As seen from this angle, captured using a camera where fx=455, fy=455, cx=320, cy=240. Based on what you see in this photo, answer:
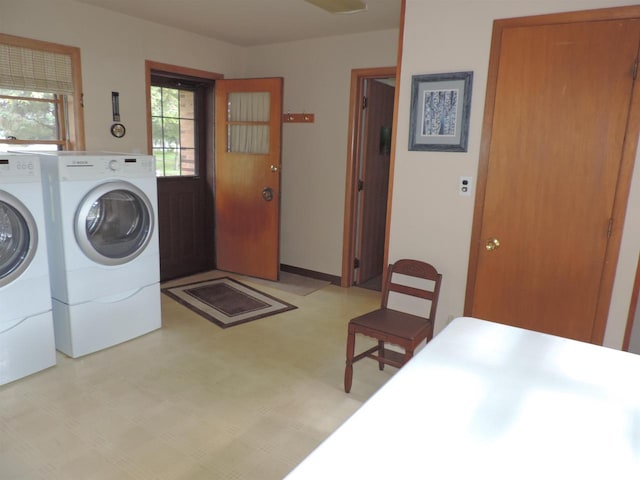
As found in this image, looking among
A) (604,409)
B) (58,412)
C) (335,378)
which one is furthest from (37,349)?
(604,409)

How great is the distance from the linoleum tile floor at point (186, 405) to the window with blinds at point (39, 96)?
1.59 metres

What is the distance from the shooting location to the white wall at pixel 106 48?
3117 millimetres

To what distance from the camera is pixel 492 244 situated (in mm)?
2504

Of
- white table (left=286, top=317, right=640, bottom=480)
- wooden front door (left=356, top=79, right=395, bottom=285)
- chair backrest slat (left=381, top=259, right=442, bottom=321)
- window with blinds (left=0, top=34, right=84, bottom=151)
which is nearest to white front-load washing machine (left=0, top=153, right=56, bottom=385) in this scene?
window with blinds (left=0, top=34, right=84, bottom=151)

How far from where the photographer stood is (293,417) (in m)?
2.30

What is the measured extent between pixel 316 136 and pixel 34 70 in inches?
91.7

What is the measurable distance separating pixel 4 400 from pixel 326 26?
344cm

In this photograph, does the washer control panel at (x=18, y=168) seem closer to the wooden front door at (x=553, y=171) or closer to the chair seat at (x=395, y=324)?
the chair seat at (x=395, y=324)

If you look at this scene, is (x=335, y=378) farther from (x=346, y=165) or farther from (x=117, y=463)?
(x=346, y=165)

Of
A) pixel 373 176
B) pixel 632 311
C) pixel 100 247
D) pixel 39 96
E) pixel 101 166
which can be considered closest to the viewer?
pixel 632 311

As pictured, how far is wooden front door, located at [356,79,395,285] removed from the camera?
4.30 m

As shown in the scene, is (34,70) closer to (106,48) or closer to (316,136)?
(106,48)

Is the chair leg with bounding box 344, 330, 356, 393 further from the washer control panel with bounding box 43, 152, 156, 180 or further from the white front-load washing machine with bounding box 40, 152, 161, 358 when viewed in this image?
Answer: the washer control panel with bounding box 43, 152, 156, 180

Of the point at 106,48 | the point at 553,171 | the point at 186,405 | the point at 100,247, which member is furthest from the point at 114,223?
the point at 553,171
